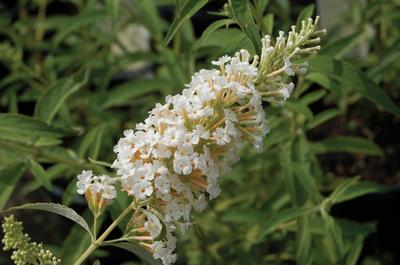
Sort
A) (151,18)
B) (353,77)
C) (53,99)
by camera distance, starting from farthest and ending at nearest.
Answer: (151,18), (53,99), (353,77)

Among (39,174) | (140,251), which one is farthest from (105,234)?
(39,174)

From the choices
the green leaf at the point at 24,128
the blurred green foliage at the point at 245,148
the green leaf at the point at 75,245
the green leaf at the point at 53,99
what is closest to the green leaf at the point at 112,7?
the blurred green foliage at the point at 245,148

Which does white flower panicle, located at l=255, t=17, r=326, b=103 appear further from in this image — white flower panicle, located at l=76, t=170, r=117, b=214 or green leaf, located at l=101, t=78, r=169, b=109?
green leaf, located at l=101, t=78, r=169, b=109

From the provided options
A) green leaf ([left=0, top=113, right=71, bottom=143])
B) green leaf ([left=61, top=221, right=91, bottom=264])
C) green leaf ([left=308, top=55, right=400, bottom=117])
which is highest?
green leaf ([left=308, top=55, right=400, bottom=117])

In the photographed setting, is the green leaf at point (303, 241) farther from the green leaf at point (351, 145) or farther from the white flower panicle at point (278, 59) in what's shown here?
the white flower panicle at point (278, 59)

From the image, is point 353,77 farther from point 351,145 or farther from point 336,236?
point 351,145

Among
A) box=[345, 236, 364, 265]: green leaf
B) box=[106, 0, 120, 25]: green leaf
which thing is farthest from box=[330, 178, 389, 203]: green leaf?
box=[106, 0, 120, 25]: green leaf

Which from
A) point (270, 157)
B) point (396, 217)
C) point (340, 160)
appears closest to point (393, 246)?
point (396, 217)
